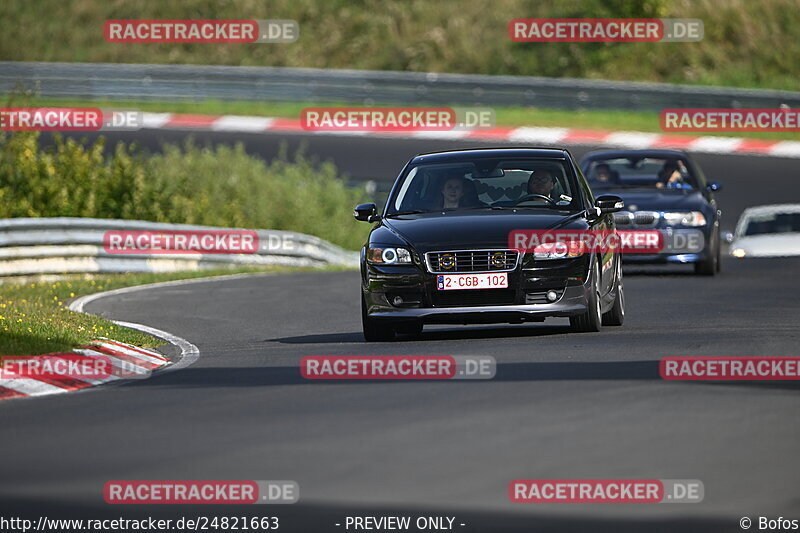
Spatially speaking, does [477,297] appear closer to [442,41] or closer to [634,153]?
[634,153]

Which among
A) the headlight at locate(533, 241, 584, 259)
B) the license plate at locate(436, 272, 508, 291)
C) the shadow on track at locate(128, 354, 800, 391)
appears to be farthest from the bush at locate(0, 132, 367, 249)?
the shadow on track at locate(128, 354, 800, 391)

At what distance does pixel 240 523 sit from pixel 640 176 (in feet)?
56.6

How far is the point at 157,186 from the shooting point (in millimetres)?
30641

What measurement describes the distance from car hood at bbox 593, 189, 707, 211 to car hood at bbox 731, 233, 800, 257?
4801 millimetres

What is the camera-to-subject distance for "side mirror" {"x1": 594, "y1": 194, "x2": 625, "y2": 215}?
14.8 m

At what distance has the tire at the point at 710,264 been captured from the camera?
2244 centimetres

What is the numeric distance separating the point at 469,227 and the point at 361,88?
26.7 meters

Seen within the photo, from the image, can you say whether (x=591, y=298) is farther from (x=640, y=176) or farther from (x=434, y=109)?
(x=434, y=109)

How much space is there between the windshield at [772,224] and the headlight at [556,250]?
1480 centimetres

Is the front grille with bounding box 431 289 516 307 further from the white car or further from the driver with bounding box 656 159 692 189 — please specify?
the white car

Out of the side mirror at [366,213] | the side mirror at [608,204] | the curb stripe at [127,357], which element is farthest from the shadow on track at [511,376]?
the side mirror at [608,204]

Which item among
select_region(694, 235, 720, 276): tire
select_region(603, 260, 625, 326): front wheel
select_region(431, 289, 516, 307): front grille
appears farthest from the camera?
select_region(694, 235, 720, 276): tire

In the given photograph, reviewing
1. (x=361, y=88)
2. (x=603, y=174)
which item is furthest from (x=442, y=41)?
(x=603, y=174)

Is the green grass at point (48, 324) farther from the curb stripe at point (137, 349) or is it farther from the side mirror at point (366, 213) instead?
the side mirror at point (366, 213)
